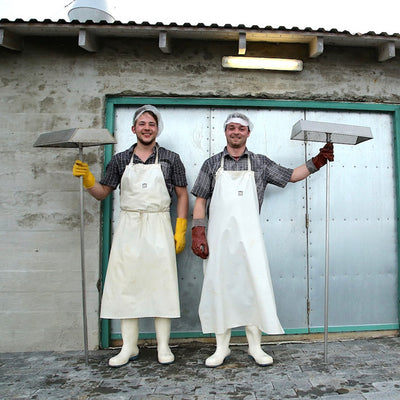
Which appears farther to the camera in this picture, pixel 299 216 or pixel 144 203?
pixel 299 216

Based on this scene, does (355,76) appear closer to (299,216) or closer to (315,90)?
(315,90)

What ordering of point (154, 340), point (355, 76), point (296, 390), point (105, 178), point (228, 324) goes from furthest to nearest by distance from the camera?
1. point (355, 76)
2. point (154, 340)
3. point (105, 178)
4. point (228, 324)
5. point (296, 390)

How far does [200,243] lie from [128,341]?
1081 millimetres

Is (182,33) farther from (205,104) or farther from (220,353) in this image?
(220,353)

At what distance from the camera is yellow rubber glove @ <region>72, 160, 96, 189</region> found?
3154 millimetres

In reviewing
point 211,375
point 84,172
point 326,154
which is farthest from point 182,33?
point 211,375

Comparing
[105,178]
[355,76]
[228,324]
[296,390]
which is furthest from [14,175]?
[355,76]

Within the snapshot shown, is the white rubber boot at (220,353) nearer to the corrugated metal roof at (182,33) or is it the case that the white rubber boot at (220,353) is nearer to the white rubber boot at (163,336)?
the white rubber boot at (163,336)

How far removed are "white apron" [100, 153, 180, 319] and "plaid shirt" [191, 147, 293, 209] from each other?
377mm

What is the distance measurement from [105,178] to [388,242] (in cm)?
303

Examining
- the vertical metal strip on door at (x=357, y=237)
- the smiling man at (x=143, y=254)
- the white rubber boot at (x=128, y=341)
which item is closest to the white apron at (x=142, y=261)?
the smiling man at (x=143, y=254)

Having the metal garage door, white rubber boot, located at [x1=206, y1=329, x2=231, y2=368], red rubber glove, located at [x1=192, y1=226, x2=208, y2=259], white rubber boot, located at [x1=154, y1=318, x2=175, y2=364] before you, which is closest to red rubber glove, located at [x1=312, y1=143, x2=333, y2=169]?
the metal garage door

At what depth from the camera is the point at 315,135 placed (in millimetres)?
3533

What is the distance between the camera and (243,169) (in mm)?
3330
